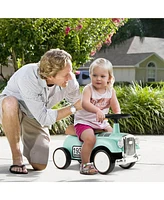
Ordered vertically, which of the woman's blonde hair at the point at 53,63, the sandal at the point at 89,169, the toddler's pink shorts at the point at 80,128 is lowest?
the sandal at the point at 89,169

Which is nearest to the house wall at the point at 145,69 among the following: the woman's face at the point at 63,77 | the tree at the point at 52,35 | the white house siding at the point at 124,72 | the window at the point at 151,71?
the window at the point at 151,71

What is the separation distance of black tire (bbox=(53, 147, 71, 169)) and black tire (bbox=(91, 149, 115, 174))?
0.20 m

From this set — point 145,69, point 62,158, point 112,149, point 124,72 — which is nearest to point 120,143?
point 112,149

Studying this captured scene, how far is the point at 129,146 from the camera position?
2826 millimetres

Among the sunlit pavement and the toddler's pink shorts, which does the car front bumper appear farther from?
the toddler's pink shorts

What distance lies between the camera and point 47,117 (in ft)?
9.19

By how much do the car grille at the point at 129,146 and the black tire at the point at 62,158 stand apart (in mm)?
383

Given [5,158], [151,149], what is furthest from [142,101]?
[5,158]

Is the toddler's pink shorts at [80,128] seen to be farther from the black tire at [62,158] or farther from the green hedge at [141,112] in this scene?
the green hedge at [141,112]

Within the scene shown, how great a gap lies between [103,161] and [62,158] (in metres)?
0.32

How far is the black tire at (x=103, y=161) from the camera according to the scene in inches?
109

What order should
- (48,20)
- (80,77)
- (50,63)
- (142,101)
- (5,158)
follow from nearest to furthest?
1. (50,63)
2. (5,158)
3. (142,101)
4. (48,20)
5. (80,77)

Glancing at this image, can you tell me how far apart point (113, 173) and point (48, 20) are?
4.21 metres

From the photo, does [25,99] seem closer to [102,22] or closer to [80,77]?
[102,22]
